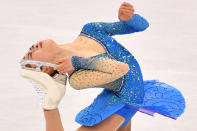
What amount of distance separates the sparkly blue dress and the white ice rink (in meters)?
0.95

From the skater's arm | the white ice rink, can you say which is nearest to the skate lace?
the skater's arm

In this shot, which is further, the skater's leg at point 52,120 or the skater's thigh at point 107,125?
the skater's thigh at point 107,125

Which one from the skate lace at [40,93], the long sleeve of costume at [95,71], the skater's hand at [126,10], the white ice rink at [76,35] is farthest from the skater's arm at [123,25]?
the white ice rink at [76,35]

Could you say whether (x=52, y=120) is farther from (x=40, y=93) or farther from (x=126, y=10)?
(x=126, y=10)

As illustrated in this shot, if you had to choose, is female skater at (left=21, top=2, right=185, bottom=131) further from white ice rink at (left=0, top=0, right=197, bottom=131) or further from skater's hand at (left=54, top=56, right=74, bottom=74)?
white ice rink at (left=0, top=0, right=197, bottom=131)

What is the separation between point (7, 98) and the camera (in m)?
4.24

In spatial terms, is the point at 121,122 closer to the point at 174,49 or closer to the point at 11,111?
the point at 11,111

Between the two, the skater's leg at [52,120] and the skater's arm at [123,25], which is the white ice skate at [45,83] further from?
the skater's arm at [123,25]

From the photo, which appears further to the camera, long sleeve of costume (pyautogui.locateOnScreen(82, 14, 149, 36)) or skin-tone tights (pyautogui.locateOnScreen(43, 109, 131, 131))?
long sleeve of costume (pyautogui.locateOnScreen(82, 14, 149, 36))

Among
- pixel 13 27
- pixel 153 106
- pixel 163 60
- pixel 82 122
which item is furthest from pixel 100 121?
pixel 13 27

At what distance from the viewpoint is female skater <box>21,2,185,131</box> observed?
104 inches

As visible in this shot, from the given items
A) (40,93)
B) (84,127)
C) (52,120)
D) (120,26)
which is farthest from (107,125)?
(120,26)

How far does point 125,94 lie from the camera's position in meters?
2.84

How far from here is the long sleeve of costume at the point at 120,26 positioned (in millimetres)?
2914
